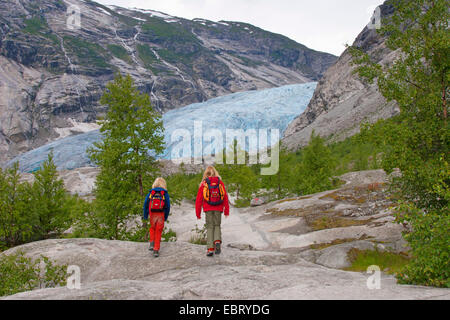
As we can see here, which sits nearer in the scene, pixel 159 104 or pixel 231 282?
pixel 231 282

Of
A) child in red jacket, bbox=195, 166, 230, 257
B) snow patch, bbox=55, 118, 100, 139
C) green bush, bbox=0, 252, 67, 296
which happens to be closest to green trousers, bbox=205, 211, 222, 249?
child in red jacket, bbox=195, 166, 230, 257

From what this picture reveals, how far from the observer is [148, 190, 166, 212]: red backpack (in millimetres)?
8938

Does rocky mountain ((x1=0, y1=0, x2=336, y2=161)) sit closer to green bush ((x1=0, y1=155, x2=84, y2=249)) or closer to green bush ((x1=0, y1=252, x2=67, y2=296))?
green bush ((x1=0, y1=155, x2=84, y2=249))

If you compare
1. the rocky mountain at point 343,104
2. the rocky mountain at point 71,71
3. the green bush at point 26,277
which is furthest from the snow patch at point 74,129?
the green bush at point 26,277

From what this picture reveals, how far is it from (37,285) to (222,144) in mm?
66766

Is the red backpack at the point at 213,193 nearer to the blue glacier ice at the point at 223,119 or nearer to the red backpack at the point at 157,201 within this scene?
the red backpack at the point at 157,201

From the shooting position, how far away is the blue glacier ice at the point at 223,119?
7756cm

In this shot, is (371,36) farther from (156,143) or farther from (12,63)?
(12,63)

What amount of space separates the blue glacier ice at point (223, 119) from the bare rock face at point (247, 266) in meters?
60.2

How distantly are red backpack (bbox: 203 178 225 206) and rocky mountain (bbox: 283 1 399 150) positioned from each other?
52.9 metres

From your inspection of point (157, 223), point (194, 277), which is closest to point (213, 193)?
point (157, 223)

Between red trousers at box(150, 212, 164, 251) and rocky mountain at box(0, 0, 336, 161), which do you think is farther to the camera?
rocky mountain at box(0, 0, 336, 161)
